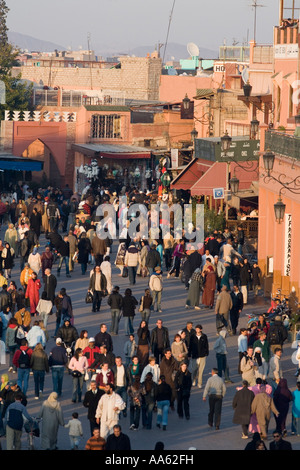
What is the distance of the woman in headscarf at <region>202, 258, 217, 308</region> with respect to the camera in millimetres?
25891

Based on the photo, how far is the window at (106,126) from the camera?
5341 cm

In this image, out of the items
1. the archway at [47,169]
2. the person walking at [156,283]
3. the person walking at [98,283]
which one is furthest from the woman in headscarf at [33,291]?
the archway at [47,169]

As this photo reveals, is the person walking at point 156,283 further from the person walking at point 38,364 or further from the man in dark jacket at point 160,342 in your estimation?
the person walking at point 38,364

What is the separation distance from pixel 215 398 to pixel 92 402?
74.0 inches

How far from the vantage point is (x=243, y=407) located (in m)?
17.3

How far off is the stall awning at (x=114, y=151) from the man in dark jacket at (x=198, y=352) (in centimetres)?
2717

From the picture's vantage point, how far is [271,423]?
18.2 meters

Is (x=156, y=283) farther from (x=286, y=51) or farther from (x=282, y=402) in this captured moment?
(x=286, y=51)

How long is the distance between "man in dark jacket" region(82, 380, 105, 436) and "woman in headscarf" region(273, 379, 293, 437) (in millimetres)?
2563

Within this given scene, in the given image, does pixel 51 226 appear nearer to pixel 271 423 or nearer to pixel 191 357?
pixel 191 357

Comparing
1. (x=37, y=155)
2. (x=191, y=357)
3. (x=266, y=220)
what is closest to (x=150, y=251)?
(x=266, y=220)

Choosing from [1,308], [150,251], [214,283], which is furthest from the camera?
[150,251]

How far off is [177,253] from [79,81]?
2015 inches

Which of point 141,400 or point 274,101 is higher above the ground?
point 274,101
